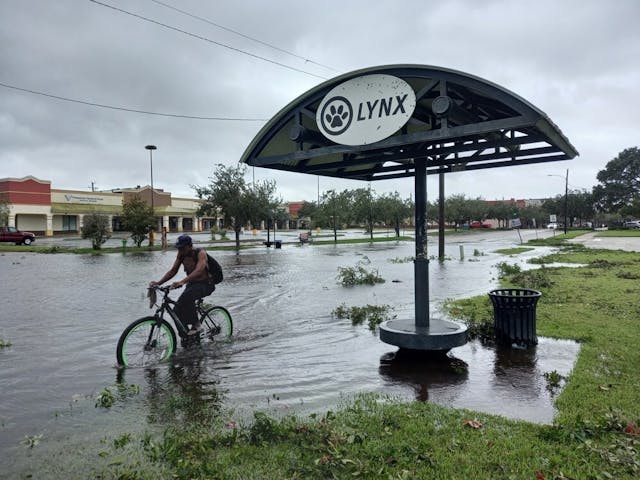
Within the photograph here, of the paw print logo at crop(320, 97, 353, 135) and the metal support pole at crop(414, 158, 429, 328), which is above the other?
the paw print logo at crop(320, 97, 353, 135)

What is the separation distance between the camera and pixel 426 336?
6035 mm

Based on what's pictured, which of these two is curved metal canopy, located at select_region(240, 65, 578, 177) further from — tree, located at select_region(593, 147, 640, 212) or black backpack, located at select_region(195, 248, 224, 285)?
tree, located at select_region(593, 147, 640, 212)

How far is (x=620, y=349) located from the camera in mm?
6520

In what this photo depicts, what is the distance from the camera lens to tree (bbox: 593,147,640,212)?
99250 mm

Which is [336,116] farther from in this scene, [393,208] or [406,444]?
[393,208]

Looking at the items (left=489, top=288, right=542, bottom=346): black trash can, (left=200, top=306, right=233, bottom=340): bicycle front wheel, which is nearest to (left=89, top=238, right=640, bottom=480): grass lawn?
(left=489, top=288, right=542, bottom=346): black trash can

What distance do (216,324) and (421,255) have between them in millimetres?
3248

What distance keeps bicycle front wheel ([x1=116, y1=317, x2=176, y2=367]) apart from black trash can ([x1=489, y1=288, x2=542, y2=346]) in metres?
4.56

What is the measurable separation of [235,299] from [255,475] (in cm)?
888

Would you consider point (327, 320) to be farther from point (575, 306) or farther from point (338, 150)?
point (575, 306)

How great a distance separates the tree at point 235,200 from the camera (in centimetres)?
3575

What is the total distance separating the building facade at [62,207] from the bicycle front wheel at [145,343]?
4957 centimetres

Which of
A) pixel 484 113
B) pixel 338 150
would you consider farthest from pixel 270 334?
pixel 484 113

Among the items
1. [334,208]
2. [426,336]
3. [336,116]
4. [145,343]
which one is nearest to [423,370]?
[426,336]
